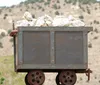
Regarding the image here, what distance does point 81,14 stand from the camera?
48.9 m

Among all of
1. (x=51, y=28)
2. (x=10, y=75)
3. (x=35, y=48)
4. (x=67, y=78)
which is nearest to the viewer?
(x=35, y=48)

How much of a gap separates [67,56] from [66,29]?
2.39 ft

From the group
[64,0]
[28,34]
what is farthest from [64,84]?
[64,0]

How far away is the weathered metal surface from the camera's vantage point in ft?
41.2

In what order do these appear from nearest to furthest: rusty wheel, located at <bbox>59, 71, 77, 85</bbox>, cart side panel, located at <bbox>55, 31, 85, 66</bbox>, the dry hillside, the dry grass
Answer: cart side panel, located at <bbox>55, 31, 85, 66</bbox> → rusty wheel, located at <bbox>59, 71, 77, 85</bbox> → the dry grass → the dry hillside

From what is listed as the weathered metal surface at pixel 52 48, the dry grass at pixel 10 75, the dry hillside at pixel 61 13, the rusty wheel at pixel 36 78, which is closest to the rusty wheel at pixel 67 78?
the weathered metal surface at pixel 52 48

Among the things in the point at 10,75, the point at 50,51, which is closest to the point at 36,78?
the point at 50,51

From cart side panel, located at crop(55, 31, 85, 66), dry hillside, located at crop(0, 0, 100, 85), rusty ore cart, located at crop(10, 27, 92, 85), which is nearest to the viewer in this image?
rusty ore cart, located at crop(10, 27, 92, 85)

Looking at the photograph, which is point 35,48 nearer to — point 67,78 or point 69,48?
point 69,48

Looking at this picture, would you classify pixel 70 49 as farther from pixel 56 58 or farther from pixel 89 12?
pixel 89 12

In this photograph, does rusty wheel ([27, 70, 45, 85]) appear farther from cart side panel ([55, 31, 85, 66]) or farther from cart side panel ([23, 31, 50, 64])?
cart side panel ([55, 31, 85, 66])

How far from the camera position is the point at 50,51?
41.5ft

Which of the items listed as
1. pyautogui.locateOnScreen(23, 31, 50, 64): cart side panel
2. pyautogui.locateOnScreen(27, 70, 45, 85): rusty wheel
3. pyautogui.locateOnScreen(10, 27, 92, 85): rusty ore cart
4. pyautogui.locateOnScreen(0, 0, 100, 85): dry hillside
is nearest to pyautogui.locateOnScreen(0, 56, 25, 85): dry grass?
pyautogui.locateOnScreen(0, 0, 100, 85): dry hillside

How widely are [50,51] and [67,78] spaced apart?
2.97 feet
